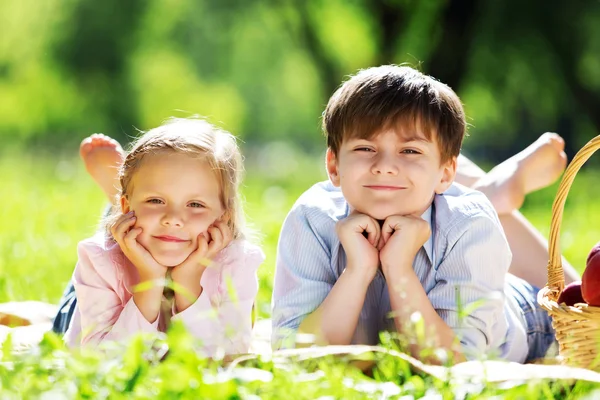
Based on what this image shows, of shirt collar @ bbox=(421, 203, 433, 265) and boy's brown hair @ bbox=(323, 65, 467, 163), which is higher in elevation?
boy's brown hair @ bbox=(323, 65, 467, 163)

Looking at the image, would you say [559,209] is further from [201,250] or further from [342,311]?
[201,250]

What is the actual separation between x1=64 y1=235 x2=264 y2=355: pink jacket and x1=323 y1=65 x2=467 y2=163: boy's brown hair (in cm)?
51

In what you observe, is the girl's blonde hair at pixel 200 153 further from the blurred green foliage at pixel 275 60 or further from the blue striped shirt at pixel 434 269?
the blurred green foliage at pixel 275 60

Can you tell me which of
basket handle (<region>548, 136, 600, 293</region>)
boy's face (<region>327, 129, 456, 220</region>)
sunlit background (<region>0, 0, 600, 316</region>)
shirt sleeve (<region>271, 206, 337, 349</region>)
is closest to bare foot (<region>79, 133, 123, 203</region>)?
sunlit background (<region>0, 0, 600, 316</region>)

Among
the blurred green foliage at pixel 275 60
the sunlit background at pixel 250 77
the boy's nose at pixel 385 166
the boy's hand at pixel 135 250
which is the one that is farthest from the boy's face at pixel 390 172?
the blurred green foliage at pixel 275 60

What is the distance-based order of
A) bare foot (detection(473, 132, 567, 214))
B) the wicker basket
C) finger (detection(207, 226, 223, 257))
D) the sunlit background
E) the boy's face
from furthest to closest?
the sunlit background < bare foot (detection(473, 132, 567, 214)) < finger (detection(207, 226, 223, 257)) < the boy's face < the wicker basket

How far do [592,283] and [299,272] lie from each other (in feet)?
2.97

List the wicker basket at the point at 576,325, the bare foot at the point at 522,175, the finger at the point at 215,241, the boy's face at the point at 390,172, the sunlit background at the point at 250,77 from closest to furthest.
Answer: the wicker basket at the point at 576,325 → the boy's face at the point at 390,172 → the finger at the point at 215,241 → the bare foot at the point at 522,175 → the sunlit background at the point at 250,77

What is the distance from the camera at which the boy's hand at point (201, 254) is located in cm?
285

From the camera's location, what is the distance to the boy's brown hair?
281cm

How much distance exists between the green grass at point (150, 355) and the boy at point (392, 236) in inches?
10.7

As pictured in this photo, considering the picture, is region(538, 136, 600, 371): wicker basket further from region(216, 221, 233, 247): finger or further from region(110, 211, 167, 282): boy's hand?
region(110, 211, 167, 282): boy's hand

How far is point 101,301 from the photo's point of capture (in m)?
2.87

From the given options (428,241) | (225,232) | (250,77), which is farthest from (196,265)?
(250,77)
